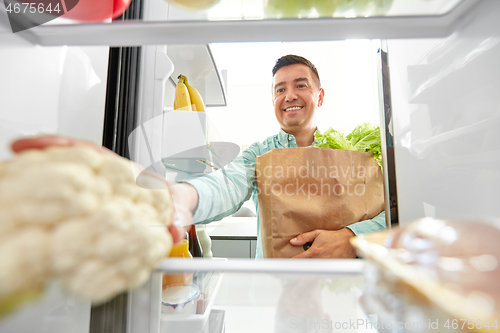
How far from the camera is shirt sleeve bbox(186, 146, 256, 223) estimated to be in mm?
691

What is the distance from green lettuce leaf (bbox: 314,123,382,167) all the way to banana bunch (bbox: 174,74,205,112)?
17.8 inches

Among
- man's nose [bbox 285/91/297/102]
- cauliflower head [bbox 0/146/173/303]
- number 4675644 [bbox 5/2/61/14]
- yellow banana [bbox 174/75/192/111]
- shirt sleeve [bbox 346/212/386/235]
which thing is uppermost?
man's nose [bbox 285/91/297/102]

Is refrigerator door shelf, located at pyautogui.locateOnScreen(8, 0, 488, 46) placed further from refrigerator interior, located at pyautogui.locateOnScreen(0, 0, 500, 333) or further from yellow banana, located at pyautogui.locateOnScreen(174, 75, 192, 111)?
yellow banana, located at pyautogui.locateOnScreen(174, 75, 192, 111)

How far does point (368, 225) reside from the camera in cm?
75

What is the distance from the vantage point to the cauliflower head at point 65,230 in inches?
7.3

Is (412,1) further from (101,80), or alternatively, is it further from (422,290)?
(101,80)

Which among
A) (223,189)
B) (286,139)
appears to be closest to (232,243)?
(286,139)

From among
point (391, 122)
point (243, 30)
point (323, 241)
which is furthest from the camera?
point (323, 241)

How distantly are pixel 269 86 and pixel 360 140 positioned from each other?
141cm

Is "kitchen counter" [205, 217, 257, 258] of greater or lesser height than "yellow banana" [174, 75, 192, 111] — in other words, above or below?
below

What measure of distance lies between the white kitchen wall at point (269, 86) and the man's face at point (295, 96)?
1.94 feet

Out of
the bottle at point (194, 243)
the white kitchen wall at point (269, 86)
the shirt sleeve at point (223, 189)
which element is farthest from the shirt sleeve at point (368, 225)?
the white kitchen wall at point (269, 86)

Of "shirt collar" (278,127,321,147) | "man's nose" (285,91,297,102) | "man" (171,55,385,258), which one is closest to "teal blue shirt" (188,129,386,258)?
"man" (171,55,385,258)

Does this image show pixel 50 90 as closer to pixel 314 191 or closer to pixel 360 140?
pixel 314 191
